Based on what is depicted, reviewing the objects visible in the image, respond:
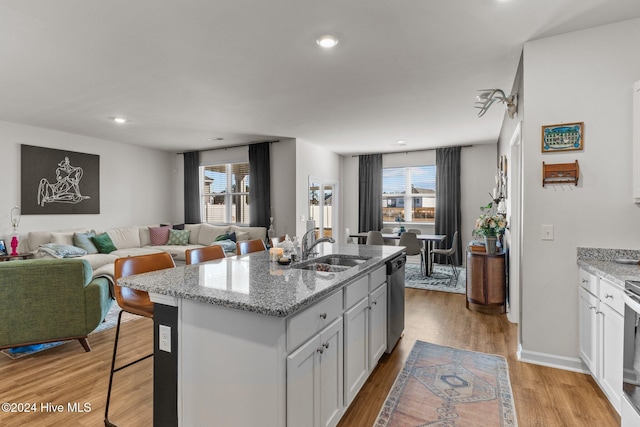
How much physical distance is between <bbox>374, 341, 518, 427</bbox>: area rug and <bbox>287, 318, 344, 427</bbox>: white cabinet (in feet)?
1.30

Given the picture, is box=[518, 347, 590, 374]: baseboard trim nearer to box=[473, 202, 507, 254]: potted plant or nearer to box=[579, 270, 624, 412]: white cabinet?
box=[579, 270, 624, 412]: white cabinet

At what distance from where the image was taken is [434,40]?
2568mm

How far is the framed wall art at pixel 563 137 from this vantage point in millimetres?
2473

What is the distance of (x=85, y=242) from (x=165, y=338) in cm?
476

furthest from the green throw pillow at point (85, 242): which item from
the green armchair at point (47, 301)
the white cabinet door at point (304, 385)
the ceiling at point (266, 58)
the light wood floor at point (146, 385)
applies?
the white cabinet door at point (304, 385)

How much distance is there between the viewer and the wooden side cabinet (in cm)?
389

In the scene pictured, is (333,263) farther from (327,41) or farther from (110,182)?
(110,182)

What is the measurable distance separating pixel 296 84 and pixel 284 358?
9.38ft

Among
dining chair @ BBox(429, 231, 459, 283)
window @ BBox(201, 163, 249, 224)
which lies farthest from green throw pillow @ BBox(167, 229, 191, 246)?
dining chair @ BBox(429, 231, 459, 283)

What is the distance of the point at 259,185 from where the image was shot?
656cm

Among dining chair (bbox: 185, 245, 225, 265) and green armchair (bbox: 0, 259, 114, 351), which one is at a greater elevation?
dining chair (bbox: 185, 245, 225, 265)

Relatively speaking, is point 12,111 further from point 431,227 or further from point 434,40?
point 431,227

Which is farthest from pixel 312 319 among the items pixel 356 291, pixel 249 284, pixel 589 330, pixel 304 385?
pixel 589 330

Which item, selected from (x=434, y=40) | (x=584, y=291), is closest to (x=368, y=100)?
(x=434, y=40)
